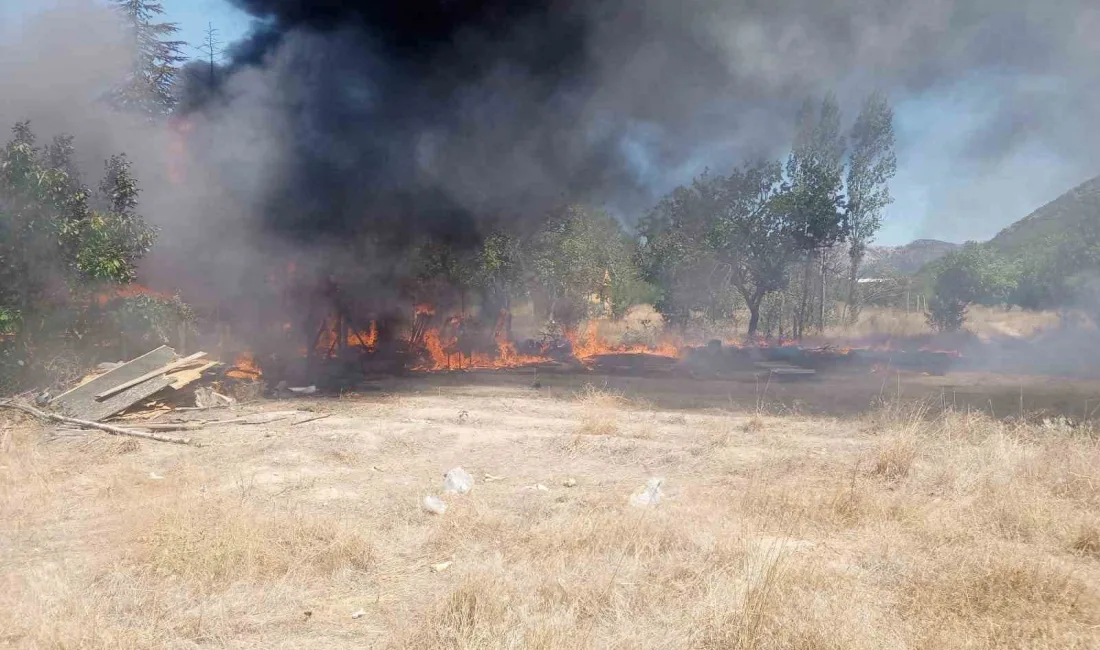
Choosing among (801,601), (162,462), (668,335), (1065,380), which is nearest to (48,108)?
(162,462)

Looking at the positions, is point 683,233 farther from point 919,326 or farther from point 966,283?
point 919,326

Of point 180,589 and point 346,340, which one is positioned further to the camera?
point 346,340

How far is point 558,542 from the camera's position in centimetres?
482

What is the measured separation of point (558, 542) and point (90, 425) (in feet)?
25.1

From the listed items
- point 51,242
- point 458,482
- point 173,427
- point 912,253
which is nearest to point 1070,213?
point 458,482

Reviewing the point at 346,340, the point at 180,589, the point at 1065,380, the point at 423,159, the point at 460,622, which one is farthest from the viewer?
the point at 423,159

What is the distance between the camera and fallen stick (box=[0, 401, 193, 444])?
853 centimetres

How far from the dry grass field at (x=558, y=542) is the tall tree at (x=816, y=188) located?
14.3m

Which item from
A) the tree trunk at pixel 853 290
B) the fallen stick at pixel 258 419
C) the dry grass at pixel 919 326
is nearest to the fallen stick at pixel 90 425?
the fallen stick at pixel 258 419

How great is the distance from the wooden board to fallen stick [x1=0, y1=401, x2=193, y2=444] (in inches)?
11.3

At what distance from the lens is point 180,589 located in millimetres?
4188

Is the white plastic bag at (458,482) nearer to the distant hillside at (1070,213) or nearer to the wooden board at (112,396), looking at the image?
the wooden board at (112,396)

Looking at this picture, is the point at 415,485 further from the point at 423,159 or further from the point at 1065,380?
the point at 1065,380

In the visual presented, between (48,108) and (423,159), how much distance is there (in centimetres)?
853
